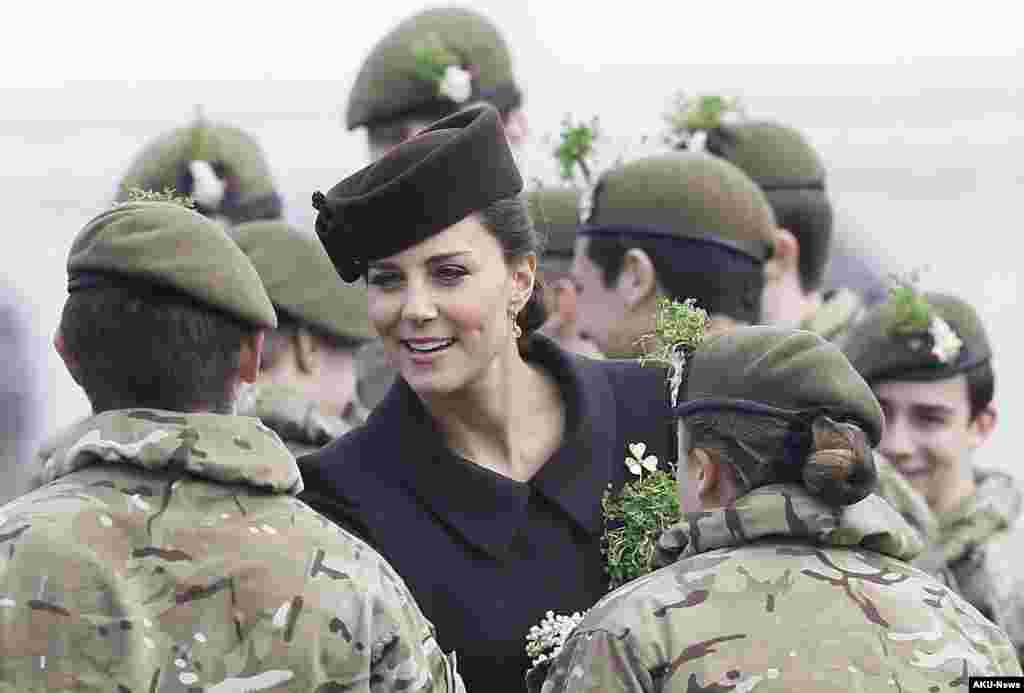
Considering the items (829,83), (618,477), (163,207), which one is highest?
(163,207)

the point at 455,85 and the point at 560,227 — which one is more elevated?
the point at 455,85

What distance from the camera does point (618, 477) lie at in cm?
466

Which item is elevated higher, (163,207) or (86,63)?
(163,207)

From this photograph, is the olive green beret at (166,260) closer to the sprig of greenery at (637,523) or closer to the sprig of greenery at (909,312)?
the sprig of greenery at (637,523)

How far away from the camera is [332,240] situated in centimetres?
449

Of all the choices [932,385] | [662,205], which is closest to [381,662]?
[662,205]

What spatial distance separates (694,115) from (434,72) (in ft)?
2.63

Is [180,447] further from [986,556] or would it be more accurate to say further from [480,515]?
[986,556]

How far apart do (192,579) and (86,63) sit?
365 inches

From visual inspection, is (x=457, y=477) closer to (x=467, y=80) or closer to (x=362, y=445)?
(x=362, y=445)

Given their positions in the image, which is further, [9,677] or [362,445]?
[362,445]

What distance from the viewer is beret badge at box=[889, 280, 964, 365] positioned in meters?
6.50

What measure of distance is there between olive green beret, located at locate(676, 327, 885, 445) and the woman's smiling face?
68cm

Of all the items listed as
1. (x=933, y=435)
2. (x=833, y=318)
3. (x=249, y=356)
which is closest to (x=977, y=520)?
(x=933, y=435)
